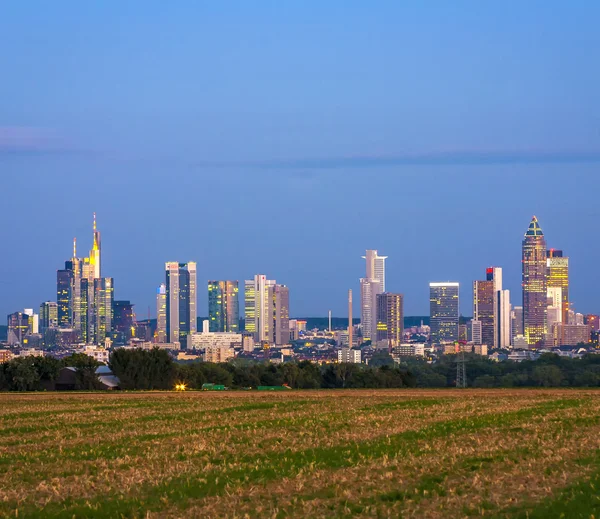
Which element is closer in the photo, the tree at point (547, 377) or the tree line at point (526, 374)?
the tree line at point (526, 374)

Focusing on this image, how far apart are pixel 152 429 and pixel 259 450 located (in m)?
8.11

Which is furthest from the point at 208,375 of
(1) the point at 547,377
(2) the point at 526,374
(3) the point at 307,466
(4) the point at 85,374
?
(3) the point at 307,466

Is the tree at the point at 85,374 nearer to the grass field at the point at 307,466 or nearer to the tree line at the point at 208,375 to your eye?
the tree line at the point at 208,375

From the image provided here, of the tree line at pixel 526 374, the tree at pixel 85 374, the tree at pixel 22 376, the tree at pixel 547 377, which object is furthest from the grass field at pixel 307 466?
the tree at pixel 547 377

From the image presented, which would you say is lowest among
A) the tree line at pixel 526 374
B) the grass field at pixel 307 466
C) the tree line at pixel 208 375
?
the tree line at pixel 526 374

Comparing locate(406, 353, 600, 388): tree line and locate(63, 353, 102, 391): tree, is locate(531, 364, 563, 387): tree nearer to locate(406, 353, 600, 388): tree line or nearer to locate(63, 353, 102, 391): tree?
locate(406, 353, 600, 388): tree line

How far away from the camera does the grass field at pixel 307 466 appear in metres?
18.6

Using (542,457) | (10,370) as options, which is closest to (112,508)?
(542,457)

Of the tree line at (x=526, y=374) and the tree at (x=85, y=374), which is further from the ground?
the tree at (x=85, y=374)

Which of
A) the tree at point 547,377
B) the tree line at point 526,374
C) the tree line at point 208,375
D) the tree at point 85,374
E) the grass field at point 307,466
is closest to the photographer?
the grass field at point 307,466

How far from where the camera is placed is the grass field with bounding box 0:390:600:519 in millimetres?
18625

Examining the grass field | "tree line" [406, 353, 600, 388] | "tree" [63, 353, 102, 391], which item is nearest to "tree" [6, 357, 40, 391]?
"tree" [63, 353, 102, 391]

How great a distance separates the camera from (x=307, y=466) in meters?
23.0

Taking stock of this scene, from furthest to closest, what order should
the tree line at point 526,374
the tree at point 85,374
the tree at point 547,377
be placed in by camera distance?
the tree at point 547,377 < the tree line at point 526,374 < the tree at point 85,374
